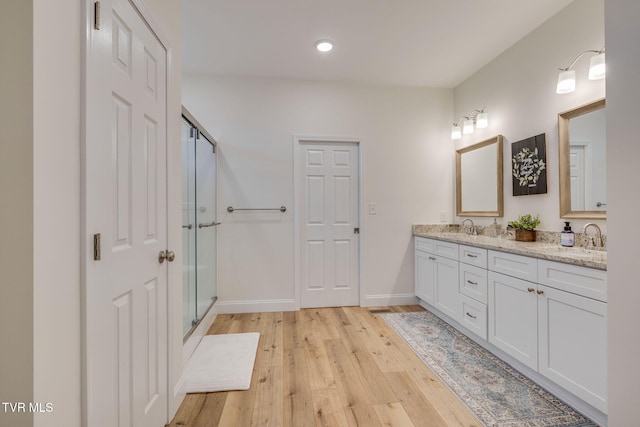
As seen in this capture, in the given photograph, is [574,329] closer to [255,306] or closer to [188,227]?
[188,227]

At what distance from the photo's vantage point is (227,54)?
2.71 metres

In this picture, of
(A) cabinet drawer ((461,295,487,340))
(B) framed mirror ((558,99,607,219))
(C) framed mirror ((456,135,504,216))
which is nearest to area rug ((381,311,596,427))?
(A) cabinet drawer ((461,295,487,340))

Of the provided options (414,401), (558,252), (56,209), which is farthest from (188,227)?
(558,252)

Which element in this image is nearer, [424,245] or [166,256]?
[166,256]

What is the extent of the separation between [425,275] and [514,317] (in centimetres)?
120

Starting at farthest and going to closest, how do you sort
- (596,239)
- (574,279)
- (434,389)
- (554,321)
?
1. (596,239)
2. (434,389)
3. (554,321)
4. (574,279)

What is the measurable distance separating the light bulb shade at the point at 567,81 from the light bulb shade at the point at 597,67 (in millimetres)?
142

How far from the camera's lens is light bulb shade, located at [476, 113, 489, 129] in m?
2.92

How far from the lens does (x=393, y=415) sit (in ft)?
5.07

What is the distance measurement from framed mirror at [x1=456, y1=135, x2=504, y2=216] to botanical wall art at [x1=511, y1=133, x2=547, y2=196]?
0.19m

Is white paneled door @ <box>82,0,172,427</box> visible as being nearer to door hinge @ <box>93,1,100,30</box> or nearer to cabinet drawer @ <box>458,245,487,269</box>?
door hinge @ <box>93,1,100,30</box>
